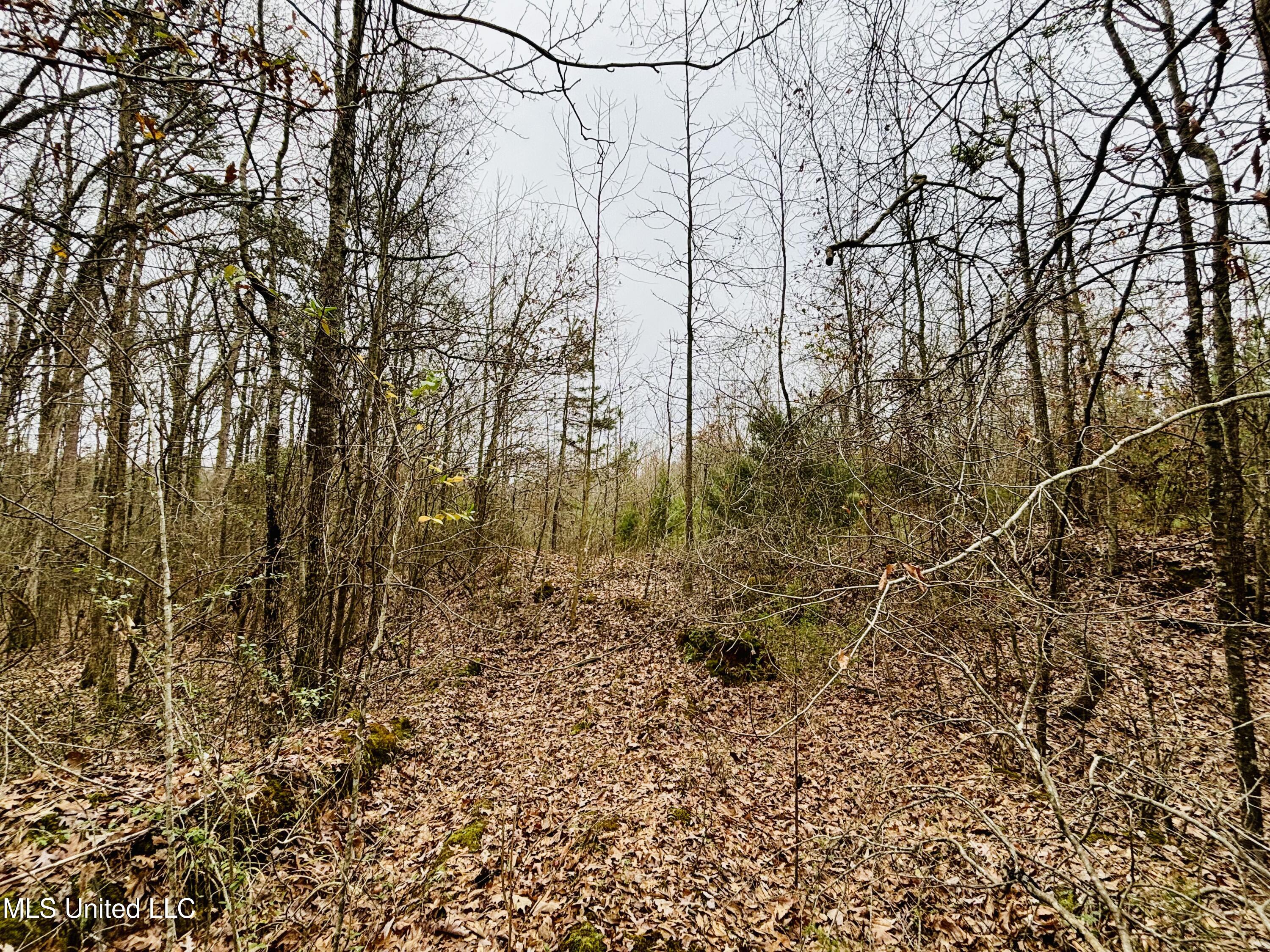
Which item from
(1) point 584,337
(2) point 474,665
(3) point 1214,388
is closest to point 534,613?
(2) point 474,665

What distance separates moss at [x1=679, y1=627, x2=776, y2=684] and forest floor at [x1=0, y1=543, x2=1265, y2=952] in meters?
0.34

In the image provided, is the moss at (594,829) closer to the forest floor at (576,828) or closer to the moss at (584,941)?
the forest floor at (576,828)

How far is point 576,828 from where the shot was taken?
4039 millimetres

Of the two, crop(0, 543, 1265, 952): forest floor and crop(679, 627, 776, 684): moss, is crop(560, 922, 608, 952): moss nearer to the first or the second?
crop(0, 543, 1265, 952): forest floor

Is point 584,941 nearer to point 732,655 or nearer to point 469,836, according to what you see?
point 469,836

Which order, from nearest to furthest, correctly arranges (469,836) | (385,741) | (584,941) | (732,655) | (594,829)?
1. (584,941)
2. (469,836)
3. (594,829)
4. (385,741)
5. (732,655)

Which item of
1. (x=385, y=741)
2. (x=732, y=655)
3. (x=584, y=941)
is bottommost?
(x=584, y=941)

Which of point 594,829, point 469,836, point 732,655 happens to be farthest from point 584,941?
point 732,655

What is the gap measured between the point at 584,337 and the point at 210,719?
7.15m

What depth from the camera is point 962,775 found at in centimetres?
466

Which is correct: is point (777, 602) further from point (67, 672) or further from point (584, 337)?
point (67, 672)

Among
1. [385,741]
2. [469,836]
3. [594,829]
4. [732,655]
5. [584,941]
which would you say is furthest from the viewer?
[732,655]

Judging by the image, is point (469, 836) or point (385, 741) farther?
point (385, 741)

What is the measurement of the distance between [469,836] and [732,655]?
4.07 meters
